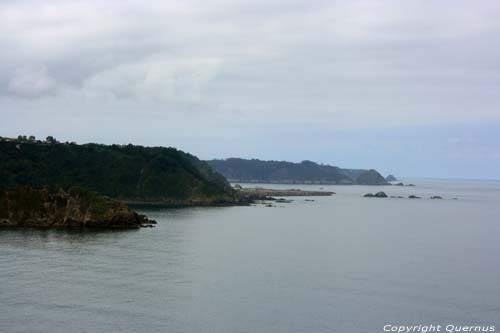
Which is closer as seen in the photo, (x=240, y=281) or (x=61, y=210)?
(x=240, y=281)

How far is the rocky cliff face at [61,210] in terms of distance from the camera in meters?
135

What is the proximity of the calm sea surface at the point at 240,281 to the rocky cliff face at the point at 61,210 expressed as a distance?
36.7ft

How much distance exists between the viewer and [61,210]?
138375 mm

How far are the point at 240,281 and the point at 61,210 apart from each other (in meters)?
75.8

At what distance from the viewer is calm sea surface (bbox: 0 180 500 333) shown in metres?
58.2

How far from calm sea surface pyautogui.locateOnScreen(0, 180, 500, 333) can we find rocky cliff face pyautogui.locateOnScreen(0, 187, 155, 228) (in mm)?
11175

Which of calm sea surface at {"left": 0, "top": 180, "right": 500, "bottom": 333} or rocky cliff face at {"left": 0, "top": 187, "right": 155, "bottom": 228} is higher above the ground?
rocky cliff face at {"left": 0, "top": 187, "right": 155, "bottom": 228}

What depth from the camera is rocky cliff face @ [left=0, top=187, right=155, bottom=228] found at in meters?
135

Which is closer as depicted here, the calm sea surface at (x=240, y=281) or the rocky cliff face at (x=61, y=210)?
the calm sea surface at (x=240, y=281)

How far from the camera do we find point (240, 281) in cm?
7662

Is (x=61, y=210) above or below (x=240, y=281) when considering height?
above

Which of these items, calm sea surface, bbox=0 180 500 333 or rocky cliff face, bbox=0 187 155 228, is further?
rocky cliff face, bbox=0 187 155 228

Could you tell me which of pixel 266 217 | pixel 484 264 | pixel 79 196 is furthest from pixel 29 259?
pixel 266 217

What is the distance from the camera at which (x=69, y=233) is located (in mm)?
123188
